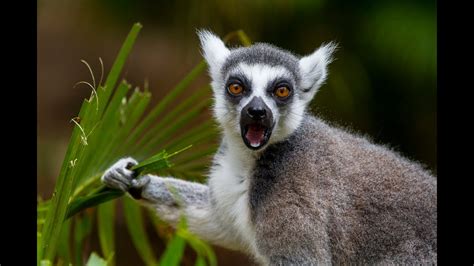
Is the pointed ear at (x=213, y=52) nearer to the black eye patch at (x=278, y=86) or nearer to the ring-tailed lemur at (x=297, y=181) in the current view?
the ring-tailed lemur at (x=297, y=181)

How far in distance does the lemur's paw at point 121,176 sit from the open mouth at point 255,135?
0.72 meters

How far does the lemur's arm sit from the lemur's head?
0.57 metres

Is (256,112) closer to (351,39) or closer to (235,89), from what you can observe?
(235,89)

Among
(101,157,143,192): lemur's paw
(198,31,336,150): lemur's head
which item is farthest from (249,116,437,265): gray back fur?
(101,157,143,192): lemur's paw

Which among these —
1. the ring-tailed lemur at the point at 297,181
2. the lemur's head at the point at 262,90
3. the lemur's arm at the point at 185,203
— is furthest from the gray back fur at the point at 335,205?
the lemur's arm at the point at 185,203

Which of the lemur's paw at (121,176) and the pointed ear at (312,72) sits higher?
the pointed ear at (312,72)

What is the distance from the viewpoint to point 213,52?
4363 millimetres

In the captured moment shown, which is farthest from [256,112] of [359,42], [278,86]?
[359,42]

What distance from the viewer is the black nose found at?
12.2 feet

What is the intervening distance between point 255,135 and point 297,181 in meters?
0.34

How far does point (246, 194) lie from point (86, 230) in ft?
3.56

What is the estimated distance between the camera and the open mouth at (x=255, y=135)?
383cm

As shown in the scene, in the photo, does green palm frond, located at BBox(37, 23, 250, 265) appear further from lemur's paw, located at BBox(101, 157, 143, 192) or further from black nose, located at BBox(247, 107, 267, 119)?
black nose, located at BBox(247, 107, 267, 119)

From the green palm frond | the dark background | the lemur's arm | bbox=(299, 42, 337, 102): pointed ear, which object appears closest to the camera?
the green palm frond
